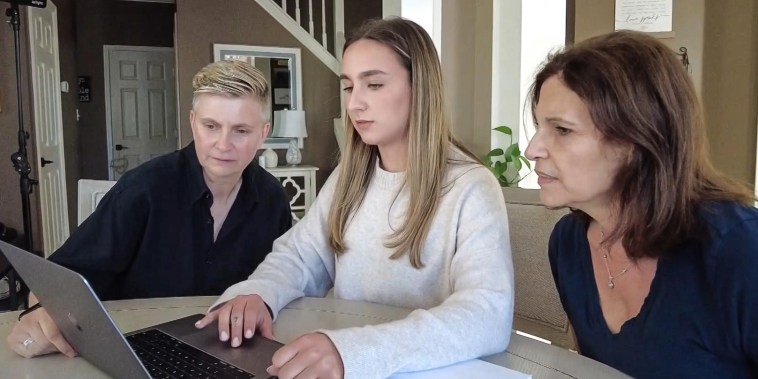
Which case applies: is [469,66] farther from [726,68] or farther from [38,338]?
[38,338]

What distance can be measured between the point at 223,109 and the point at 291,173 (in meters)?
3.74

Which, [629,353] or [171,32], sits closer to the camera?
[629,353]

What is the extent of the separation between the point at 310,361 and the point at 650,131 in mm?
610

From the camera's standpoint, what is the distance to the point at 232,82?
4.74 ft

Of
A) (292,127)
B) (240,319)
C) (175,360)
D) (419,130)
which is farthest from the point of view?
(292,127)

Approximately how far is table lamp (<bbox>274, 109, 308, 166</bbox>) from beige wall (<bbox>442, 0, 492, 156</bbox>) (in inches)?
85.7

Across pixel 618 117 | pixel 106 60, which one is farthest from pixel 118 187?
pixel 106 60

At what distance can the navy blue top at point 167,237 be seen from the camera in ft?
4.51

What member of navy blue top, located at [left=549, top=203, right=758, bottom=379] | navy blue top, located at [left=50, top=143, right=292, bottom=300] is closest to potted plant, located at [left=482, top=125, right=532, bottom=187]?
navy blue top, located at [left=50, top=143, right=292, bottom=300]

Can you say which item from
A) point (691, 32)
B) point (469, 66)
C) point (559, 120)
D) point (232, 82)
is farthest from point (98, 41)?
point (559, 120)

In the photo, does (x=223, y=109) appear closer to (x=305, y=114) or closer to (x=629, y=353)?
(x=629, y=353)

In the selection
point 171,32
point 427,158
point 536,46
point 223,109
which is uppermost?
point 171,32

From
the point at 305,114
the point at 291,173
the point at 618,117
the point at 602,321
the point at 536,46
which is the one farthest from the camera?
the point at 305,114

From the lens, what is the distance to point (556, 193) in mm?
957
